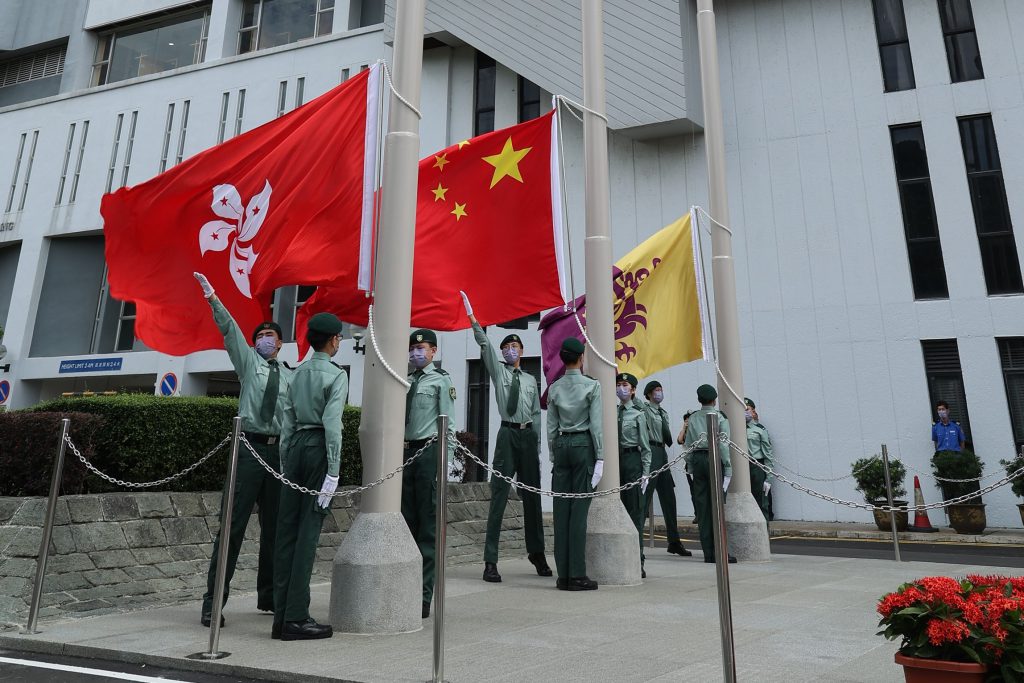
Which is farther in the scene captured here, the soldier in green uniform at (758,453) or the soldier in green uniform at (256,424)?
the soldier in green uniform at (758,453)

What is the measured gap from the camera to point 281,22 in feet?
86.8

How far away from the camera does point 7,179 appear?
90.6 ft

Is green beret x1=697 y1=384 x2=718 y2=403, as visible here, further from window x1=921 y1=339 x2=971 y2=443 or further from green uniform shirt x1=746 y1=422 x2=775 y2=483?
window x1=921 y1=339 x2=971 y2=443

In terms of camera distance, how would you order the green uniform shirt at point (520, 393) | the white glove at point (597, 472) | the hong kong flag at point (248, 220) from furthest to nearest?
1. the green uniform shirt at point (520, 393)
2. the white glove at point (597, 472)
3. the hong kong flag at point (248, 220)

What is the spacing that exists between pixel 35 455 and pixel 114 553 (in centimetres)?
122

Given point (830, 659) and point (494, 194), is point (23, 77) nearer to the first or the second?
point (494, 194)

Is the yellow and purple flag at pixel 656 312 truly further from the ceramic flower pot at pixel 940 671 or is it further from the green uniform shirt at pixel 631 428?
the ceramic flower pot at pixel 940 671

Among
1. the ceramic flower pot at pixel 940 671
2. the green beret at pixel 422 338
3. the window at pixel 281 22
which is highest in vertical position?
the window at pixel 281 22

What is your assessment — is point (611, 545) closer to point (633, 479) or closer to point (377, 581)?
Answer: point (633, 479)

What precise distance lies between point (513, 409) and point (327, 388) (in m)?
3.08

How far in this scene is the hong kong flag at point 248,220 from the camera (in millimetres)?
6262

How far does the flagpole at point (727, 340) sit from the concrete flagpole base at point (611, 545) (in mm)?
2674

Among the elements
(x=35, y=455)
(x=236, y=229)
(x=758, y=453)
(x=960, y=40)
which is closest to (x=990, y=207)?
(x=960, y=40)

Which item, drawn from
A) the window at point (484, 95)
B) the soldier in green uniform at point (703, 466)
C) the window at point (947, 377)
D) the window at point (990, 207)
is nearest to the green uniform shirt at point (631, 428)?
the soldier in green uniform at point (703, 466)
